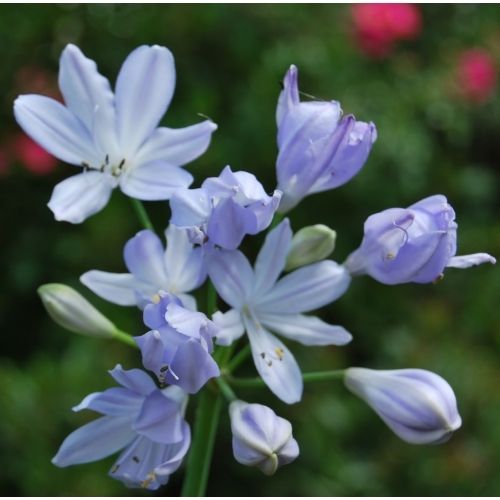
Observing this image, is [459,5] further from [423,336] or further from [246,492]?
[246,492]

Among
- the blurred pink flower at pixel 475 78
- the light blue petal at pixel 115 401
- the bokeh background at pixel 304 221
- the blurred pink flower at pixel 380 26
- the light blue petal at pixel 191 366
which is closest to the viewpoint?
the light blue petal at pixel 191 366

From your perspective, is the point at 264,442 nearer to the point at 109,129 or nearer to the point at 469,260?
the point at 469,260

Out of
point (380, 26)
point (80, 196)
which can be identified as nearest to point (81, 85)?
point (80, 196)

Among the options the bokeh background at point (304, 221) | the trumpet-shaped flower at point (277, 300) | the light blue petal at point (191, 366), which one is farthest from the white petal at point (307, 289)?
the bokeh background at point (304, 221)

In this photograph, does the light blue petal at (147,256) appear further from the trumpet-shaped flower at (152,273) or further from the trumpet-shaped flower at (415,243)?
the trumpet-shaped flower at (415,243)

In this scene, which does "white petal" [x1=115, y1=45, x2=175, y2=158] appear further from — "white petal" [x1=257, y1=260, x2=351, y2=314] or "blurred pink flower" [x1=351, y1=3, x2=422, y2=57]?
"blurred pink flower" [x1=351, y1=3, x2=422, y2=57]

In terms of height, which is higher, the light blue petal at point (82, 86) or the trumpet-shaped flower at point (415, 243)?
the light blue petal at point (82, 86)

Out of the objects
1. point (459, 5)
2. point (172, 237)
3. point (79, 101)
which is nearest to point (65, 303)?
point (172, 237)
